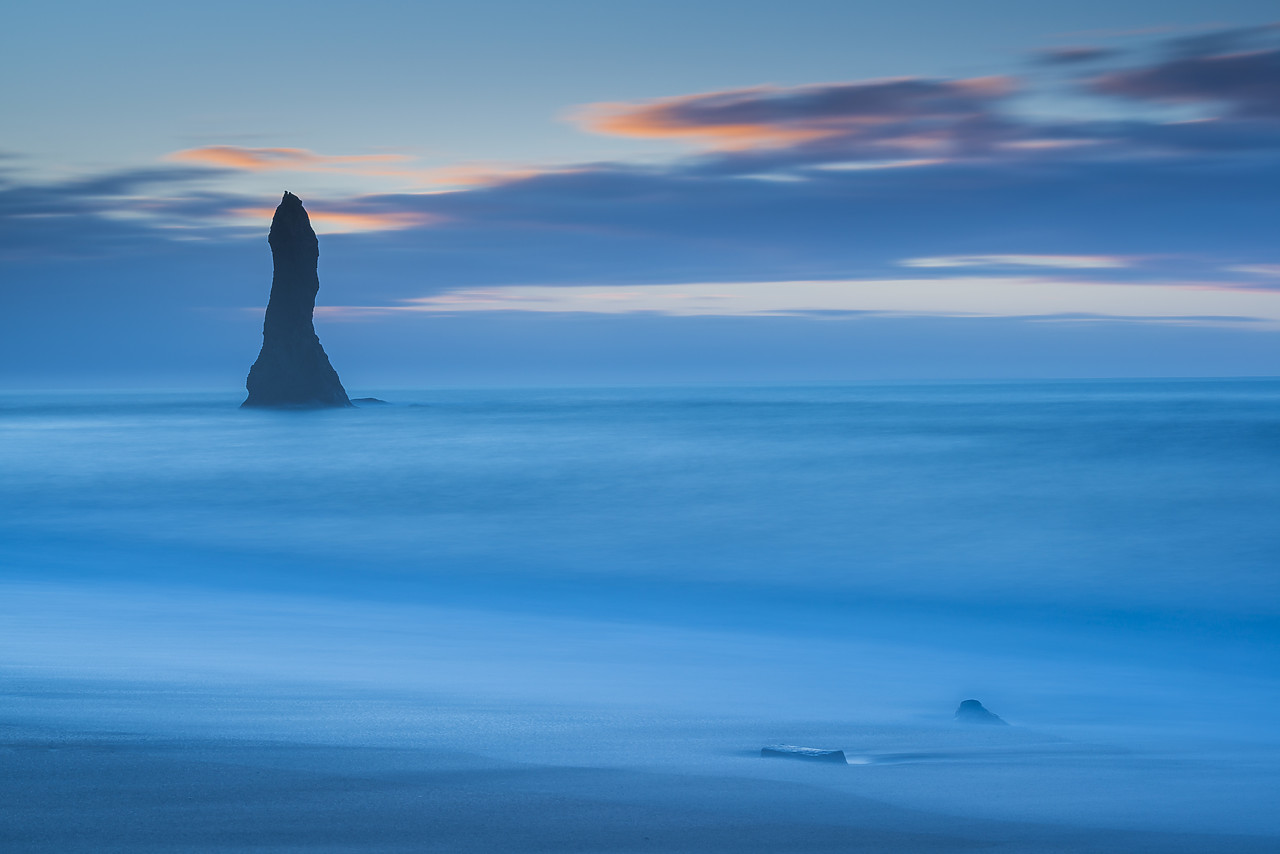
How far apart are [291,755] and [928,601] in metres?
10.1

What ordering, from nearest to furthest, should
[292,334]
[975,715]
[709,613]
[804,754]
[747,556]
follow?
Result: [804,754] → [975,715] → [709,613] → [747,556] → [292,334]

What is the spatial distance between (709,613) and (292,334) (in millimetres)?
68292

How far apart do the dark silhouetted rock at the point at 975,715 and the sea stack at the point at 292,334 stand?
7145cm

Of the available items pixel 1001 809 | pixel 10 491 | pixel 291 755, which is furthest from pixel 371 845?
pixel 10 491

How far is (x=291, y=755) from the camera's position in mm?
4555

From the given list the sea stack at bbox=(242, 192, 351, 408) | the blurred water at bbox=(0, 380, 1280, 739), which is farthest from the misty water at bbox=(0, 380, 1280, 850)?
the sea stack at bbox=(242, 192, 351, 408)

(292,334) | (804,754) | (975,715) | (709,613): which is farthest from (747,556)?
(292,334)

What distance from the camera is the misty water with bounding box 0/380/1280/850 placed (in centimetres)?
497

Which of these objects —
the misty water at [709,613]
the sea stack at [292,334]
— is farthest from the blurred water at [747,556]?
the sea stack at [292,334]

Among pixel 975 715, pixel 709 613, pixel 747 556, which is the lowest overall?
pixel 975 715

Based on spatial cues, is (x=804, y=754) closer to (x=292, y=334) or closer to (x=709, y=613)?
(x=709, y=613)

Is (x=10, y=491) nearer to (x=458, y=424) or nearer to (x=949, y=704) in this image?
(x=949, y=704)

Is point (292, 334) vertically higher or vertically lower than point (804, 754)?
higher

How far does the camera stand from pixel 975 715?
19.5 feet
